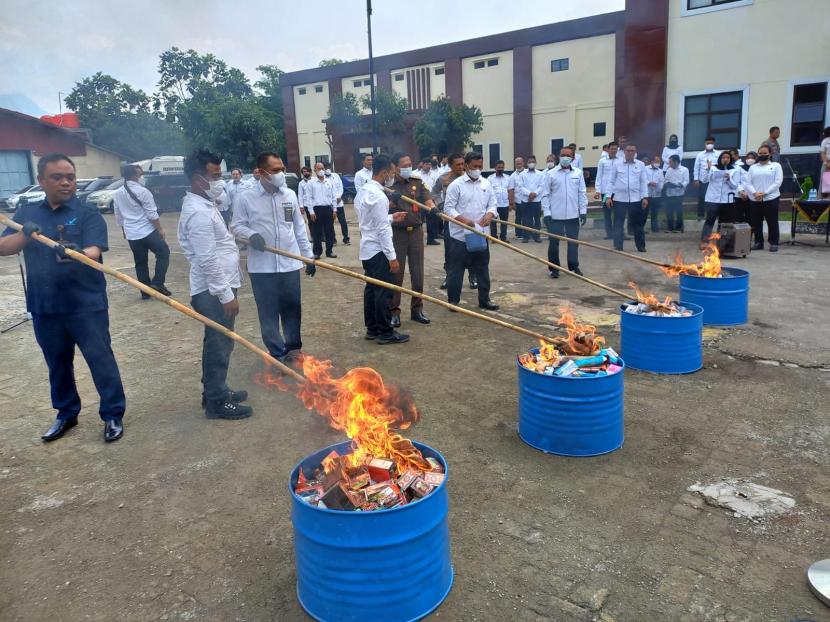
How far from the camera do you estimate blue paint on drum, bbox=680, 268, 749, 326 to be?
6.58m

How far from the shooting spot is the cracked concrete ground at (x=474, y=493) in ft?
9.09

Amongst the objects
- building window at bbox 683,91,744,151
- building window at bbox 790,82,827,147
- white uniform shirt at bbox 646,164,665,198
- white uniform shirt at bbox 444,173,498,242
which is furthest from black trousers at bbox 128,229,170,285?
building window at bbox 790,82,827,147

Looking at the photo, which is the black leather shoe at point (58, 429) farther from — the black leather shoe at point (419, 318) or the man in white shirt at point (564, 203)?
the man in white shirt at point (564, 203)

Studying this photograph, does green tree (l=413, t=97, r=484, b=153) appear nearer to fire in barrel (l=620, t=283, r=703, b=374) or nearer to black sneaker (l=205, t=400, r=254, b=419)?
fire in barrel (l=620, t=283, r=703, b=374)

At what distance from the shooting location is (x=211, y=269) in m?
4.54

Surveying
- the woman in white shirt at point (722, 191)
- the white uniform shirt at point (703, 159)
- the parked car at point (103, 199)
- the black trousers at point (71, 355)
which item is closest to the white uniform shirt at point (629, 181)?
the woman in white shirt at point (722, 191)

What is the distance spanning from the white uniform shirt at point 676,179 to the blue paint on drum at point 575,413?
11.8m

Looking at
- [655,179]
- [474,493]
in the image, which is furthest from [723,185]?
[474,493]

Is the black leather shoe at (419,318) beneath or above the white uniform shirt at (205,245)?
beneath

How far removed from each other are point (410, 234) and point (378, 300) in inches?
45.8

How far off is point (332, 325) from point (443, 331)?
1443mm

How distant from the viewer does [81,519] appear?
3.48 metres

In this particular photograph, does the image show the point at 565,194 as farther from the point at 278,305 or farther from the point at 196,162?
the point at 196,162

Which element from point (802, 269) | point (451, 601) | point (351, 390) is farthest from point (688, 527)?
point (802, 269)
